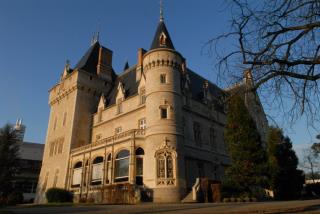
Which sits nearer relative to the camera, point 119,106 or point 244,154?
point 244,154

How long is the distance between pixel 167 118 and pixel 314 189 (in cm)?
2541

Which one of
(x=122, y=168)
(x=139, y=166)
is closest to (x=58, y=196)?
(x=122, y=168)

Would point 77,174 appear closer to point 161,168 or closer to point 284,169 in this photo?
point 161,168

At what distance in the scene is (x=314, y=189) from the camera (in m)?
37.6

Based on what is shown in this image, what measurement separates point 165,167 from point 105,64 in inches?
831

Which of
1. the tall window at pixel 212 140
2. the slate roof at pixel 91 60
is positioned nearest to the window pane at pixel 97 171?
the tall window at pixel 212 140

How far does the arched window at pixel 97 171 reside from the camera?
2732cm

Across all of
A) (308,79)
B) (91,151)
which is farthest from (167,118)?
(308,79)

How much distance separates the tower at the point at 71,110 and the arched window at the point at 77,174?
1.03 meters

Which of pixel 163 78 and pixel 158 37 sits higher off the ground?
pixel 158 37

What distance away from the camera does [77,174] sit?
99.1 feet

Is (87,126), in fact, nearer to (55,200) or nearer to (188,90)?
(55,200)

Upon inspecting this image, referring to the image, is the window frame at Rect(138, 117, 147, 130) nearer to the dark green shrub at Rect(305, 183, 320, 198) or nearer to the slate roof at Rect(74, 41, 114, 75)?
the slate roof at Rect(74, 41, 114, 75)

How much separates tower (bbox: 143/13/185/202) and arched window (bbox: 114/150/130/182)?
199 cm
